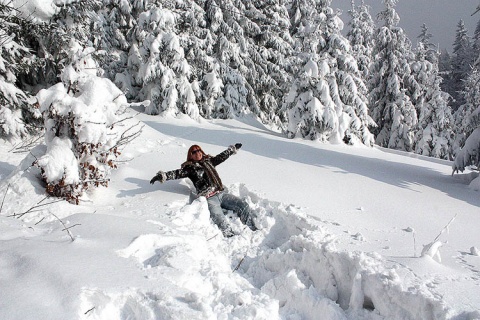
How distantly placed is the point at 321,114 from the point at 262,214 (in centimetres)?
860

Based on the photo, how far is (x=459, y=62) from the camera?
127 feet

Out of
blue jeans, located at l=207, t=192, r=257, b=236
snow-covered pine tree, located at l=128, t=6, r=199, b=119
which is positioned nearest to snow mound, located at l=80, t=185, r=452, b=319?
blue jeans, located at l=207, t=192, r=257, b=236

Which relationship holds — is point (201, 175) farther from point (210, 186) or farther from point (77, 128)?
point (77, 128)

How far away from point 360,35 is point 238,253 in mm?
19754

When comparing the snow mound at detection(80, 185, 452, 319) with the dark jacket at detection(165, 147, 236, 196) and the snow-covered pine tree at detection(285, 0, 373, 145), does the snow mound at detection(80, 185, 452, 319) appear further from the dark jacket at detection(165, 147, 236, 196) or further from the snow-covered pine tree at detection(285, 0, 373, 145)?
the snow-covered pine tree at detection(285, 0, 373, 145)

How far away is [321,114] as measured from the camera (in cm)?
1267

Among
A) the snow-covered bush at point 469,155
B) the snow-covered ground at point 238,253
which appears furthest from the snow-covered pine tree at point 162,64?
the snow-covered bush at point 469,155

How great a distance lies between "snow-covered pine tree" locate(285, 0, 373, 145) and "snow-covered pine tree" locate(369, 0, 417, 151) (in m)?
8.75

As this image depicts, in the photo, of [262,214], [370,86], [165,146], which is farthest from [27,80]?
[370,86]

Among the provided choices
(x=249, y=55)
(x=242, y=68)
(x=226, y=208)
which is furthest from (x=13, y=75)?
(x=249, y=55)

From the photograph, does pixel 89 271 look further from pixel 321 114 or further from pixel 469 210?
pixel 321 114

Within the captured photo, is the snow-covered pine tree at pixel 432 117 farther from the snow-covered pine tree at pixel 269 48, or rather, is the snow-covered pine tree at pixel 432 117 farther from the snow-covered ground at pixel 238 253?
the snow-covered ground at pixel 238 253

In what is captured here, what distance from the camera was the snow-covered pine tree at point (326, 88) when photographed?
505 inches

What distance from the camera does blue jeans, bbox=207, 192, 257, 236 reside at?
4.75 metres
